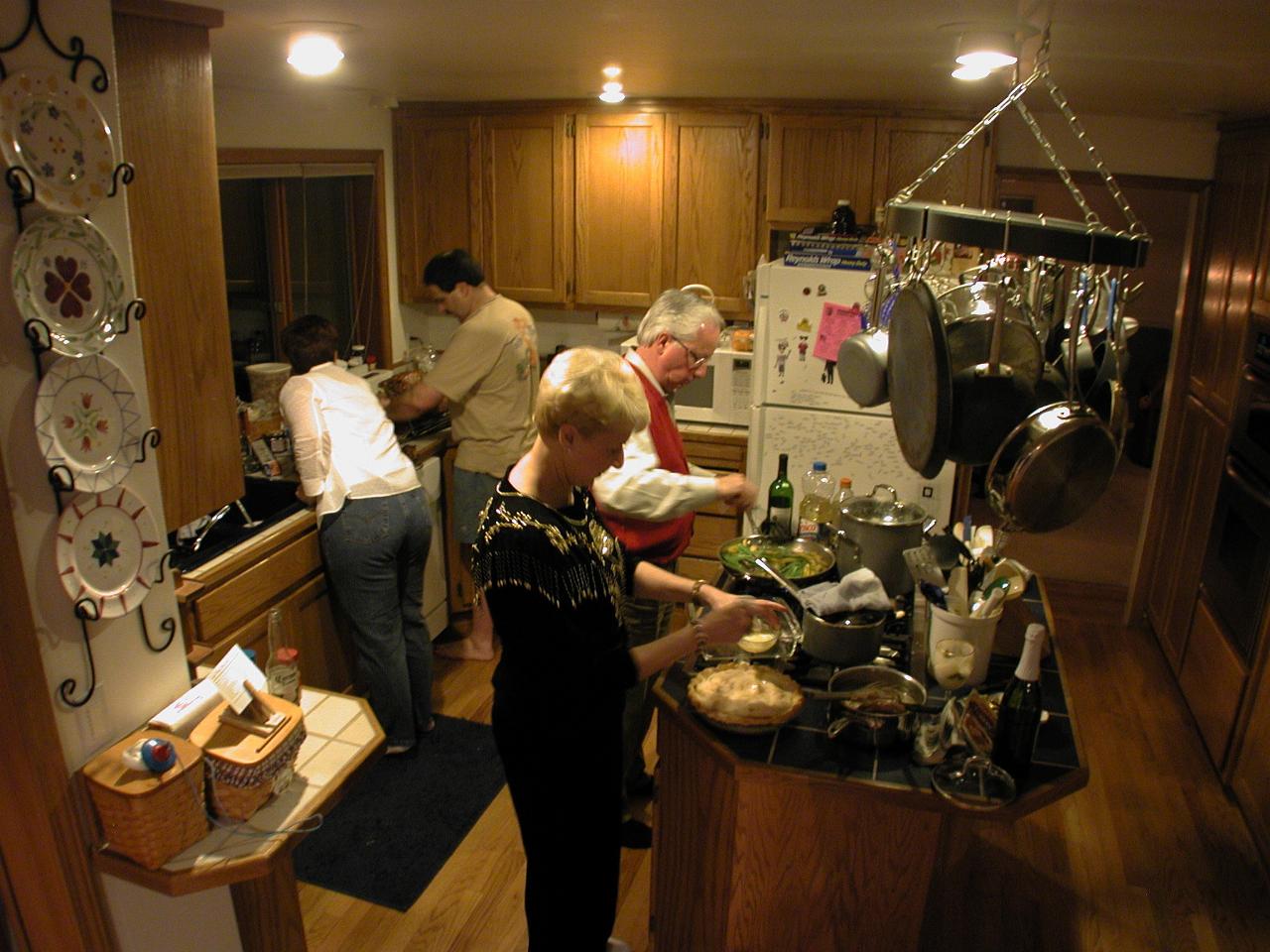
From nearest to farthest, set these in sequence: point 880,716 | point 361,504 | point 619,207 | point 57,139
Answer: point 57,139 → point 880,716 → point 361,504 → point 619,207

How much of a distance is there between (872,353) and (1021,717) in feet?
2.44

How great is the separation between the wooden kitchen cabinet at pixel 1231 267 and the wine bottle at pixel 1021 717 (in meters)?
2.07

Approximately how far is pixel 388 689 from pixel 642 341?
4.61ft

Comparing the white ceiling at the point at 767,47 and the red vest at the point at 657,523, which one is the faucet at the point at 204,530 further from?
the white ceiling at the point at 767,47

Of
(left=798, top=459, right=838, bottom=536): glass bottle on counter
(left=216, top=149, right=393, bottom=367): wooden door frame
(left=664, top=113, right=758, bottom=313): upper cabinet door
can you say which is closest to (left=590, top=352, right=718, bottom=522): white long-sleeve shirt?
(left=798, top=459, right=838, bottom=536): glass bottle on counter

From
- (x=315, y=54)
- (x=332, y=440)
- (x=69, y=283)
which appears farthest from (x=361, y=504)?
(x=69, y=283)

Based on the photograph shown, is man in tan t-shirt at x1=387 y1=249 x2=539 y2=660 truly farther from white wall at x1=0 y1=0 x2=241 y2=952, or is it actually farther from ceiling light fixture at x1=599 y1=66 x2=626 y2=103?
white wall at x1=0 y1=0 x2=241 y2=952

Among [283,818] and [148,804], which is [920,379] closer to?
[283,818]

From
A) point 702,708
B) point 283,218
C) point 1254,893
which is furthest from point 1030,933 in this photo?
point 283,218

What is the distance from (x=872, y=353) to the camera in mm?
1958

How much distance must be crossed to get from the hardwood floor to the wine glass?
1.19 feet

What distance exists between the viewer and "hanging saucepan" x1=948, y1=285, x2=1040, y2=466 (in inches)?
62.7

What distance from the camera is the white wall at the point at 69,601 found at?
129 centimetres

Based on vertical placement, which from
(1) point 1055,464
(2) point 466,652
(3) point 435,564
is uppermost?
(1) point 1055,464
